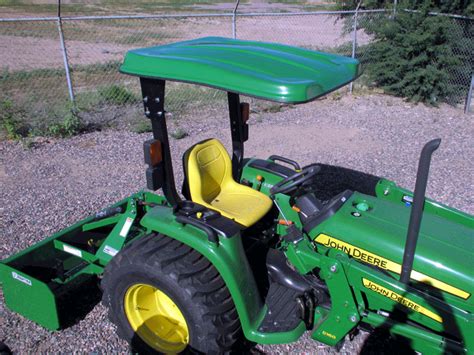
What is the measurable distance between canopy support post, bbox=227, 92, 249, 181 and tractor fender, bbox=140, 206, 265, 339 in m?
1.12

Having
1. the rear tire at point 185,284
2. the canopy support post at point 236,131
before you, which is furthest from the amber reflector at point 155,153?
the canopy support post at point 236,131

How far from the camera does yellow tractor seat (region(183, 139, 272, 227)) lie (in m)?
3.27

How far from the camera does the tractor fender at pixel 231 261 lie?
2596mm


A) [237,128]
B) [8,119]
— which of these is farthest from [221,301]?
[8,119]

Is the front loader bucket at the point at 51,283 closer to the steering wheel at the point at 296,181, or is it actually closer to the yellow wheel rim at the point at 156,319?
the yellow wheel rim at the point at 156,319

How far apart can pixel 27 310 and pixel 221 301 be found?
1.52 m

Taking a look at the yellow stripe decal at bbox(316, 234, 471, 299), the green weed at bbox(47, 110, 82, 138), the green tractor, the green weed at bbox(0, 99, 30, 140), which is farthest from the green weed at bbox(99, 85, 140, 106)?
the yellow stripe decal at bbox(316, 234, 471, 299)

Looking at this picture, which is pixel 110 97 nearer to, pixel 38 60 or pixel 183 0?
pixel 38 60

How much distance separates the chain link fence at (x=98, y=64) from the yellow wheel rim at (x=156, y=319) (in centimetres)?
456

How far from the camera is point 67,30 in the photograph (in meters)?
18.8

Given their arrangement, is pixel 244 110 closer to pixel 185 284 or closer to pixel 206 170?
pixel 206 170

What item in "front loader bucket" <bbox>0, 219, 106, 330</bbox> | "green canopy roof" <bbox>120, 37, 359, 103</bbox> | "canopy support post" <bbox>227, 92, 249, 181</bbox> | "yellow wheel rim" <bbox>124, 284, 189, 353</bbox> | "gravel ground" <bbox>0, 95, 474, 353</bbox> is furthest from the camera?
"canopy support post" <bbox>227, 92, 249, 181</bbox>

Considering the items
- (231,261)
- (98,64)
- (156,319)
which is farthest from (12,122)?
(98,64)

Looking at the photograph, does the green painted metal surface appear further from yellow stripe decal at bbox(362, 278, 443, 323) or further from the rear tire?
yellow stripe decal at bbox(362, 278, 443, 323)
